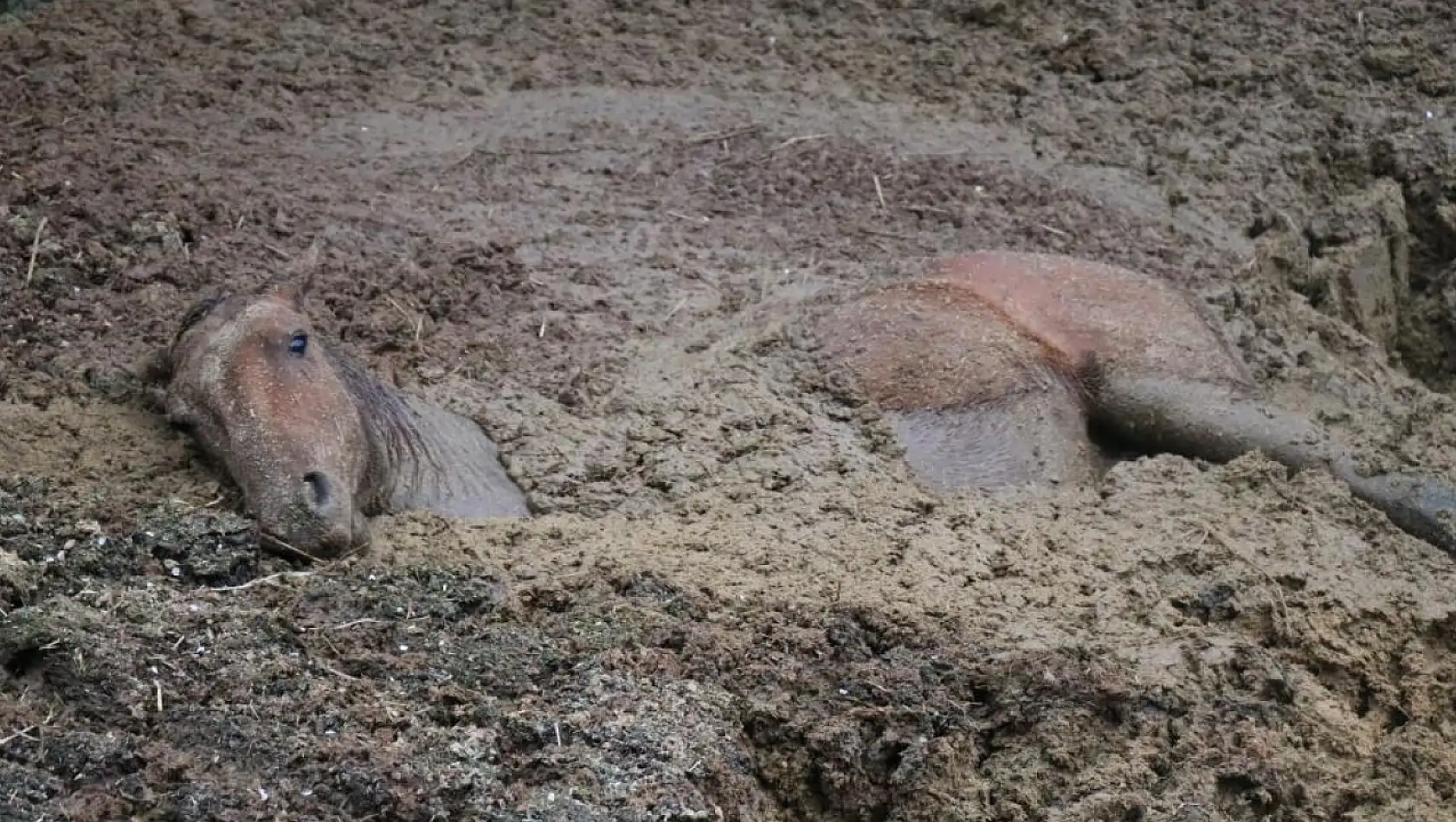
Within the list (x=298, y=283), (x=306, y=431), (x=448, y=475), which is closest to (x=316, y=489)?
(x=306, y=431)

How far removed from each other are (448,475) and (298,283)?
2.57 feet

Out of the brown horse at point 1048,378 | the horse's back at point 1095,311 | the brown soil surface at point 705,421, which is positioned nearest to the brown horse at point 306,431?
the brown soil surface at point 705,421

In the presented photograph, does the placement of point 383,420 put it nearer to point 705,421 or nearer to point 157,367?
point 157,367

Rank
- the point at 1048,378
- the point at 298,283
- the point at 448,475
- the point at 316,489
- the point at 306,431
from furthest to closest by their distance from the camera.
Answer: the point at 1048,378, the point at 298,283, the point at 448,475, the point at 306,431, the point at 316,489

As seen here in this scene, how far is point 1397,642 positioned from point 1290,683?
0.54m

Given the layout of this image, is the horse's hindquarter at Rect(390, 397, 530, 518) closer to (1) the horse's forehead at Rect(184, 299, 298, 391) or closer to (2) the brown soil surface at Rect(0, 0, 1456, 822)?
(2) the brown soil surface at Rect(0, 0, 1456, 822)

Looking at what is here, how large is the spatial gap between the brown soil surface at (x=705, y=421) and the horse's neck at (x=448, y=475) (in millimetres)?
114

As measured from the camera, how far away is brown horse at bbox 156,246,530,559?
514 centimetres

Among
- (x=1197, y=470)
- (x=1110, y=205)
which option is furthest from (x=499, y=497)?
(x=1110, y=205)

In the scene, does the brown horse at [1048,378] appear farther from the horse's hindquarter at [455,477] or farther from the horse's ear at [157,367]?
the horse's ear at [157,367]

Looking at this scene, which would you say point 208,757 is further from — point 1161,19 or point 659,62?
point 1161,19

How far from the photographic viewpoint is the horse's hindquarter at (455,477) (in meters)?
5.68

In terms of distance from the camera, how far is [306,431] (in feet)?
17.7

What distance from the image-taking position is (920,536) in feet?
18.0
